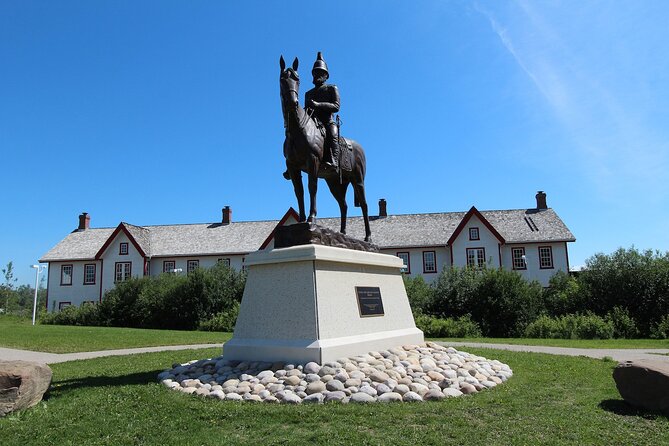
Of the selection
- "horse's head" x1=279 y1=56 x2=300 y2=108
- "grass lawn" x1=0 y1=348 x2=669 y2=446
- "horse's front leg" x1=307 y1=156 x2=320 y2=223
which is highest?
"horse's head" x1=279 y1=56 x2=300 y2=108

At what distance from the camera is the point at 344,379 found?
7.55 m

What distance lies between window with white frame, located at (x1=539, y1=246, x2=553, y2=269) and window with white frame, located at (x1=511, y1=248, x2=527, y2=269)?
4.05 feet

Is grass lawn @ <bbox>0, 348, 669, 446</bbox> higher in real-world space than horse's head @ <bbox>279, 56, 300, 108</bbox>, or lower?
lower

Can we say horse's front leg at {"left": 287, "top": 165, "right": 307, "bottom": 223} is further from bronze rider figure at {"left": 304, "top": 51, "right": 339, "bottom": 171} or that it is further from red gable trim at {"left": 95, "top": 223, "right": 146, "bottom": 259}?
red gable trim at {"left": 95, "top": 223, "right": 146, "bottom": 259}

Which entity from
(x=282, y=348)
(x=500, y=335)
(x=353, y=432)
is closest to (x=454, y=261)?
(x=500, y=335)

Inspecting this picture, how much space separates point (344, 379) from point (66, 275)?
145ft

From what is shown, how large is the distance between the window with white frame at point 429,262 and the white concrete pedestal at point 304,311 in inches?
1216

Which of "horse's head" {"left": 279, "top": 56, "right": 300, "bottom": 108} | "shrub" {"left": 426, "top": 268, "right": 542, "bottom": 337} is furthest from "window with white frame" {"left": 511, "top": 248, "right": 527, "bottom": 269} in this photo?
"horse's head" {"left": 279, "top": 56, "right": 300, "bottom": 108}

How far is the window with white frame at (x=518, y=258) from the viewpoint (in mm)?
39000

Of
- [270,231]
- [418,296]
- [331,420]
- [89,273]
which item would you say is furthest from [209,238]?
[331,420]

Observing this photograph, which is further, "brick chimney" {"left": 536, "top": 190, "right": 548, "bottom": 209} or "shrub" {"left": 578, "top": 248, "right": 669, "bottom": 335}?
"brick chimney" {"left": 536, "top": 190, "right": 548, "bottom": 209}

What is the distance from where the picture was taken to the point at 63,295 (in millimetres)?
44406

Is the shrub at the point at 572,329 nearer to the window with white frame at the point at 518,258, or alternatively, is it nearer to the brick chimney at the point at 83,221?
the window with white frame at the point at 518,258

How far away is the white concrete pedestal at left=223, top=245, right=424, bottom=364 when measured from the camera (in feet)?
28.2
